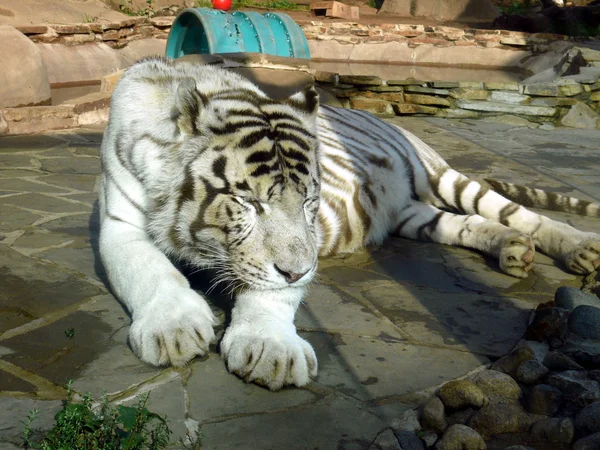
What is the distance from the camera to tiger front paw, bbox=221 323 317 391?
251cm

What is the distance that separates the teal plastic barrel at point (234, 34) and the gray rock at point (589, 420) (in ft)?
24.2

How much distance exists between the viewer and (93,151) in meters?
6.74

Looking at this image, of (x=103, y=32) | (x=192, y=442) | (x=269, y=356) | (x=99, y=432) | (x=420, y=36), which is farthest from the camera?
(x=420, y=36)

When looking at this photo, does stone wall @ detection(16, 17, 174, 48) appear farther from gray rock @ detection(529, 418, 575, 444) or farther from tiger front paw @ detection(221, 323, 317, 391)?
gray rock @ detection(529, 418, 575, 444)

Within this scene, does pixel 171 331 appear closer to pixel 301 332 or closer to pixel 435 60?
pixel 301 332

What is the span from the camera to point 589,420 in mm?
2230

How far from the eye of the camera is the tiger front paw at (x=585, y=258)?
12.5ft

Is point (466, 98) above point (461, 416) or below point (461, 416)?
below

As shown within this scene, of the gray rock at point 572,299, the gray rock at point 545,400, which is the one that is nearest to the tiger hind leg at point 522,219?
the gray rock at point 572,299

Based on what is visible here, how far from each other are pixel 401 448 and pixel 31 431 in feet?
3.44

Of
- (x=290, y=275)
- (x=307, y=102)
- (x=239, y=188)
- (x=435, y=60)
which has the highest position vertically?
(x=307, y=102)

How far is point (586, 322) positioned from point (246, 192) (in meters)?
1.36

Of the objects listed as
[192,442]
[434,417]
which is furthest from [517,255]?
[192,442]

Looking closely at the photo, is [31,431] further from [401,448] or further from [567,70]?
[567,70]
